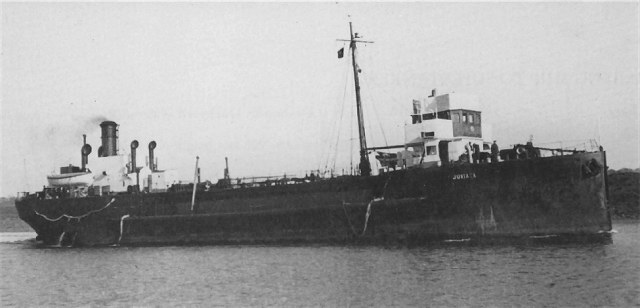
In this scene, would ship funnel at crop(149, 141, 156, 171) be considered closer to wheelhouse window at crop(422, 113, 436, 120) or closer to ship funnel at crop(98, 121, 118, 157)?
ship funnel at crop(98, 121, 118, 157)

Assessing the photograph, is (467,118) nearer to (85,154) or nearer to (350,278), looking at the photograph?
(350,278)

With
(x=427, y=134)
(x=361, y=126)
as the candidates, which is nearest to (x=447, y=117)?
(x=427, y=134)

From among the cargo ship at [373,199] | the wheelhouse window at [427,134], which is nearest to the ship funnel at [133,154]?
the cargo ship at [373,199]

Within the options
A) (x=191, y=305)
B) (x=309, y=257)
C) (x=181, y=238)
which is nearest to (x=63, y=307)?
(x=191, y=305)

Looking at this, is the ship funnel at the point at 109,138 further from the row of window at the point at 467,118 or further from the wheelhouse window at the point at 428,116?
the row of window at the point at 467,118

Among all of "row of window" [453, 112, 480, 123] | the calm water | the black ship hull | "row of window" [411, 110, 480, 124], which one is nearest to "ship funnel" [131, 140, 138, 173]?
the black ship hull

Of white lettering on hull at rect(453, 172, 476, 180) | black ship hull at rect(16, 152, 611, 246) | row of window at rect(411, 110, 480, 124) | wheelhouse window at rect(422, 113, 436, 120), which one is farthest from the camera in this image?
wheelhouse window at rect(422, 113, 436, 120)
